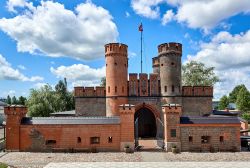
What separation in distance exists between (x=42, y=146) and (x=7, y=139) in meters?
3.45

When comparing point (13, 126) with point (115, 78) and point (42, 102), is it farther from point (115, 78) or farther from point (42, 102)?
point (42, 102)

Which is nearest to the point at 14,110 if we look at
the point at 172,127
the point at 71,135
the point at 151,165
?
the point at 71,135

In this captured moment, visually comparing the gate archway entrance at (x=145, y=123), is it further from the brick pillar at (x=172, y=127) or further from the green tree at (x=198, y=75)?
the green tree at (x=198, y=75)

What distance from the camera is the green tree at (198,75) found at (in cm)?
5825

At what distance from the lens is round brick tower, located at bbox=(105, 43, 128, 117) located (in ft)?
115

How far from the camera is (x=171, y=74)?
117 ft

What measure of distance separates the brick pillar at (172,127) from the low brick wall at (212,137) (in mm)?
629

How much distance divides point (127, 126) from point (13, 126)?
1093cm

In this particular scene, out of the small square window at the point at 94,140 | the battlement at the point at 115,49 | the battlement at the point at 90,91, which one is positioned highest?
the battlement at the point at 115,49

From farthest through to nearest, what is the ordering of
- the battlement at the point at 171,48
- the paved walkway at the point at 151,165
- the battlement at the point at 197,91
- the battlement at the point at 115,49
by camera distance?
the battlement at the point at 197,91
the battlement at the point at 171,48
the battlement at the point at 115,49
the paved walkway at the point at 151,165

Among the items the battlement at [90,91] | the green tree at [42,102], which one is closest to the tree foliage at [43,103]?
the green tree at [42,102]

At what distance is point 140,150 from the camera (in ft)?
93.4

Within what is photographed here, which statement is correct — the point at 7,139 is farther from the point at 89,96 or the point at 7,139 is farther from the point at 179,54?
the point at 179,54

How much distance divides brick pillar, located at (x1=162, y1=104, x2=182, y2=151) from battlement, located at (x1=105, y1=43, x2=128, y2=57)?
10207 millimetres
